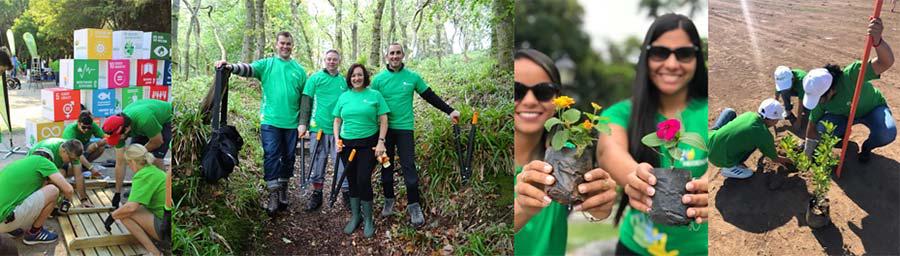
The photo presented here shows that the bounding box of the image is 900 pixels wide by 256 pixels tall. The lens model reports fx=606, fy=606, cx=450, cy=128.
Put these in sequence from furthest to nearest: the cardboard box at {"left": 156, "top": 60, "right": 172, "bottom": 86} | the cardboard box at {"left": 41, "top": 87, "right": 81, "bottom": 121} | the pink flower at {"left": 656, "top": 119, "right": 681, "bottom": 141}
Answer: the cardboard box at {"left": 156, "top": 60, "right": 172, "bottom": 86} < the cardboard box at {"left": 41, "top": 87, "right": 81, "bottom": 121} < the pink flower at {"left": 656, "top": 119, "right": 681, "bottom": 141}

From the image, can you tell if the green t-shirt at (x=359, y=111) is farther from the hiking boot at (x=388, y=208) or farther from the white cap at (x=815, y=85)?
the white cap at (x=815, y=85)

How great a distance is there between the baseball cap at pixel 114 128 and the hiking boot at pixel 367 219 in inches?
62.2

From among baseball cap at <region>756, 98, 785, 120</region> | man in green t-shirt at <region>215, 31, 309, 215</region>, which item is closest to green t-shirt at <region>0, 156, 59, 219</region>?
man in green t-shirt at <region>215, 31, 309, 215</region>

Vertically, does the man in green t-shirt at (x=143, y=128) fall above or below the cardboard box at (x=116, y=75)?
below

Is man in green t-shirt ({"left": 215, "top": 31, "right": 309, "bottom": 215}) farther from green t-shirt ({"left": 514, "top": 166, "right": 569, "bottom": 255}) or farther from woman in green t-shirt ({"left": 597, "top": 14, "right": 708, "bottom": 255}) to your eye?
woman in green t-shirt ({"left": 597, "top": 14, "right": 708, "bottom": 255})

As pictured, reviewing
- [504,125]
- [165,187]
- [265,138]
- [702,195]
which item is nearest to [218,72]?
[265,138]

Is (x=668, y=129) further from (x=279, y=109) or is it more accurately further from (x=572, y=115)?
(x=279, y=109)

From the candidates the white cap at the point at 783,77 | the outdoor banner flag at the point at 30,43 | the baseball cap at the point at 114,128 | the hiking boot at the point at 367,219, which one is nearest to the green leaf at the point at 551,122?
the hiking boot at the point at 367,219

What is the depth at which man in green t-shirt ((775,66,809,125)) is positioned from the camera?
3.45 meters

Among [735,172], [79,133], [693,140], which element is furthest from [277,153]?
[735,172]

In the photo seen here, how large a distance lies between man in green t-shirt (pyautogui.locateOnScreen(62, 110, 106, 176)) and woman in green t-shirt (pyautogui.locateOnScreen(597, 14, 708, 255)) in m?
3.01

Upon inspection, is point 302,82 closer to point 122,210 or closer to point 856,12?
point 122,210

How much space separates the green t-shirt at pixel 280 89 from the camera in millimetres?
3428

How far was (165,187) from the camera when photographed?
3.71 m
